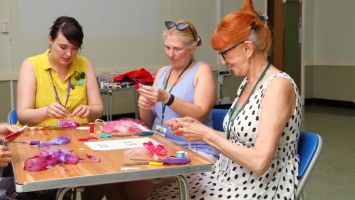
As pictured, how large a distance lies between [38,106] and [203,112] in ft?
3.32

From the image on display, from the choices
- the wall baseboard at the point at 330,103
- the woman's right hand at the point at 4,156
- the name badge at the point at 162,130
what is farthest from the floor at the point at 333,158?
the woman's right hand at the point at 4,156

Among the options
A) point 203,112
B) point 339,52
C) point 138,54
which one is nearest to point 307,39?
point 339,52

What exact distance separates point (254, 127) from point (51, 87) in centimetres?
140

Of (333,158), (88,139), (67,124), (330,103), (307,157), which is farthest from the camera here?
(330,103)

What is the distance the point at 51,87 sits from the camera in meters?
2.69

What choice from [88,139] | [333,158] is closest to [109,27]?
[333,158]

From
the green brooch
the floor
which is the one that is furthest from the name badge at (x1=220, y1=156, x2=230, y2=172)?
the floor

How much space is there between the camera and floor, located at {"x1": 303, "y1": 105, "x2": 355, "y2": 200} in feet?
12.4

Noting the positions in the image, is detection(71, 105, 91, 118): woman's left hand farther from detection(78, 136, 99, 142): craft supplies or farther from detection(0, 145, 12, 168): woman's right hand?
detection(0, 145, 12, 168): woman's right hand

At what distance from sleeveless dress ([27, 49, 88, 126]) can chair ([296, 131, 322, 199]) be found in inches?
53.2

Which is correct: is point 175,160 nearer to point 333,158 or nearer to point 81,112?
point 81,112

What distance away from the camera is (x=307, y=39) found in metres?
9.02

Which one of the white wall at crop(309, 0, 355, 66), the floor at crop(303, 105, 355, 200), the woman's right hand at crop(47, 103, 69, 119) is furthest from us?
the white wall at crop(309, 0, 355, 66)

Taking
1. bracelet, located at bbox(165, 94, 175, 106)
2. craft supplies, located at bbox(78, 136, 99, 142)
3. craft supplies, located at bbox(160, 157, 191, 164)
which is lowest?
craft supplies, located at bbox(78, 136, 99, 142)
